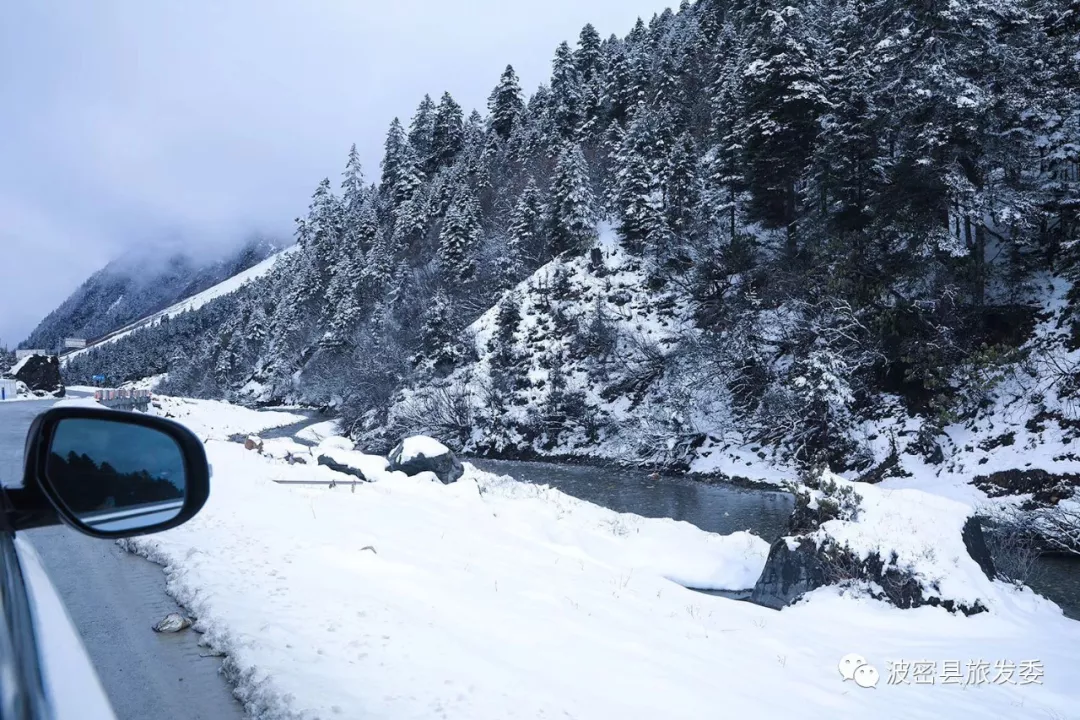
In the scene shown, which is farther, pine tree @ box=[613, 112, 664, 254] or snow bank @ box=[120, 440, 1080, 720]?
pine tree @ box=[613, 112, 664, 254]

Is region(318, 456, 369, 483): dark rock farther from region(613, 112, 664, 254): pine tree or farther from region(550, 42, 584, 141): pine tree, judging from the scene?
region(550, 42, 584, 141): pine tree

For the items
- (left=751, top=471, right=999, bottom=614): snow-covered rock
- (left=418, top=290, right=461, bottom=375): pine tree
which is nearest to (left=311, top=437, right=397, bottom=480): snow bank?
(left=751, top=471, right=999, bottom=614): snow-covered rock

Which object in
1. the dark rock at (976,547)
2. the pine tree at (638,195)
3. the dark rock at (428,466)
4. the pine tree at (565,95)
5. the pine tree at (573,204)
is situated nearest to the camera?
the dark rock at (976,547)

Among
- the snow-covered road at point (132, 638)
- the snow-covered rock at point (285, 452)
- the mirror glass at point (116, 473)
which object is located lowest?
the snow-covered rock at point (285, 452)

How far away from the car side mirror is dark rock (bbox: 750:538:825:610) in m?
8.41

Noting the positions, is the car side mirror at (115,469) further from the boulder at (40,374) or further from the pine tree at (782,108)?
the boulder at (40,374)

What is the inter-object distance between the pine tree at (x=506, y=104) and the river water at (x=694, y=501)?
155 ft

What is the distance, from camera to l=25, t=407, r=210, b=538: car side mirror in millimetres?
Result: 1695

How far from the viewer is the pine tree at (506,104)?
64188 mm

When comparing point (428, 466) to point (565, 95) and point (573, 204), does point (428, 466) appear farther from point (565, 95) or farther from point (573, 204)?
point (565, 95)

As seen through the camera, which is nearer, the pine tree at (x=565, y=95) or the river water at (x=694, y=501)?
the river water at (x=694, y=501)

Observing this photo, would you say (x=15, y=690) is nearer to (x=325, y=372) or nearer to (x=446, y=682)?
(x=446, y=682)

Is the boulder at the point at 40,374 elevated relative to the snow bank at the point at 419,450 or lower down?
elevated

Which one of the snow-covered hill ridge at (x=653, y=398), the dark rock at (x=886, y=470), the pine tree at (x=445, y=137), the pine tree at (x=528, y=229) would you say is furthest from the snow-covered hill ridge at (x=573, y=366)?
the pine tree at (x=445, y=137)
